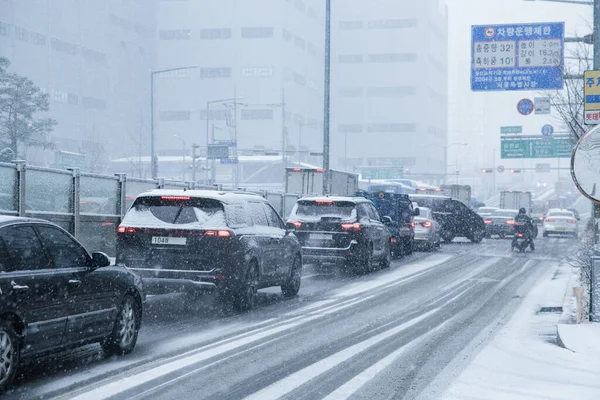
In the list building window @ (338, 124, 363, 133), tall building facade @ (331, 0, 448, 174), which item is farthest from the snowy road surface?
building window @ (338, 124, 363, 133)

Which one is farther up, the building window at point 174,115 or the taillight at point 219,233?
the building window at point 174,115

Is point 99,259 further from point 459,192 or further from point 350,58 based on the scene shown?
point 350,58

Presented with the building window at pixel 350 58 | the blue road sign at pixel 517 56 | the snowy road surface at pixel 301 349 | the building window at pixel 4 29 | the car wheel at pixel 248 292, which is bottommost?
the snowy road surface at pixel 301 349

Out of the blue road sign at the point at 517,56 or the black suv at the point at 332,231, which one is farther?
the blue road sign at the point at 517,56

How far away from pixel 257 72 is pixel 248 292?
88785mm

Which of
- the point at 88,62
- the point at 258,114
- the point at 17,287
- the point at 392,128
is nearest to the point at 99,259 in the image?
the point at 17,287

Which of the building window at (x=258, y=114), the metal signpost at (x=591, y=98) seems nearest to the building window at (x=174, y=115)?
the building window at (x=258, y=114)

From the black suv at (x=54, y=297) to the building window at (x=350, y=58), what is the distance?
111231 millimetres

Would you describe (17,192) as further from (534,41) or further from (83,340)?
(534,41)

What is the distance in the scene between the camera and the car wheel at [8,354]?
24.7ft

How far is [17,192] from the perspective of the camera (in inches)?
663

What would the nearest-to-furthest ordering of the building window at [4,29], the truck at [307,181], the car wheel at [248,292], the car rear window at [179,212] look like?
the car rear window at [179,212] → the car wheel at [248,292] → the truck at [307,181] → the building window at [4,29]

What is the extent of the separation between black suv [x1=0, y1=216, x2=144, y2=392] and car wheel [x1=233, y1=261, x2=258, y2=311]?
3767 mm

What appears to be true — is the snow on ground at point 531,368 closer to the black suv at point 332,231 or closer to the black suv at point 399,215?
the black suv at point 332,231
